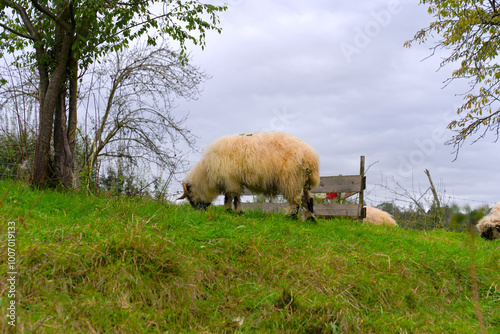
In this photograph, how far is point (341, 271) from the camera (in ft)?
15.9

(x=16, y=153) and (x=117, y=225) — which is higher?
(x=16, y=153)

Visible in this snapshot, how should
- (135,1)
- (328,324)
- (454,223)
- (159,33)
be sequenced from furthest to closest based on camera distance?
1. (159,33)
2. (135,1)
3. (328,324)
4. (454,223)

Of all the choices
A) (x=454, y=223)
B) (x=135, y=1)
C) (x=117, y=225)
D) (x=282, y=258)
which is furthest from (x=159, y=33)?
(x=454, y=223)

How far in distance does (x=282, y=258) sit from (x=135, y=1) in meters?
6.52

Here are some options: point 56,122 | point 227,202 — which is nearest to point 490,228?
point 227,202

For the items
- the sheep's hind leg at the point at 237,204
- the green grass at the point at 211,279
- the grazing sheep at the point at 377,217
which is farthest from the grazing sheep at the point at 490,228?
the sheep's hind leg at the point at 237,204

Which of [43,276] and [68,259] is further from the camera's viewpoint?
[68,259]

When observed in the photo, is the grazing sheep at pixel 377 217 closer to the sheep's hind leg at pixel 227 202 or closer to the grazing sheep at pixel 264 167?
the grazing sheep at pixel 264 167

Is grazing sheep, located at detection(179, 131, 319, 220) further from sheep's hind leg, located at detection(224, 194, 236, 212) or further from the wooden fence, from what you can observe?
the wooden fence

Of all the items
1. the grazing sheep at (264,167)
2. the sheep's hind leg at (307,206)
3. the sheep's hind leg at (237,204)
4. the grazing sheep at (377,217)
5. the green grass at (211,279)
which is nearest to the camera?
the green grass at (211,279)

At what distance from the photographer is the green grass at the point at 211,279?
3.42 m

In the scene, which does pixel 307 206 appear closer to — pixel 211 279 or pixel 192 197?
pixel 192 197

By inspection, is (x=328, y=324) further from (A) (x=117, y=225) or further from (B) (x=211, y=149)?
(B) (x=211, y=149)

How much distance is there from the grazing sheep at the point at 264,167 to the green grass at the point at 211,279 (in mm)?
1719
